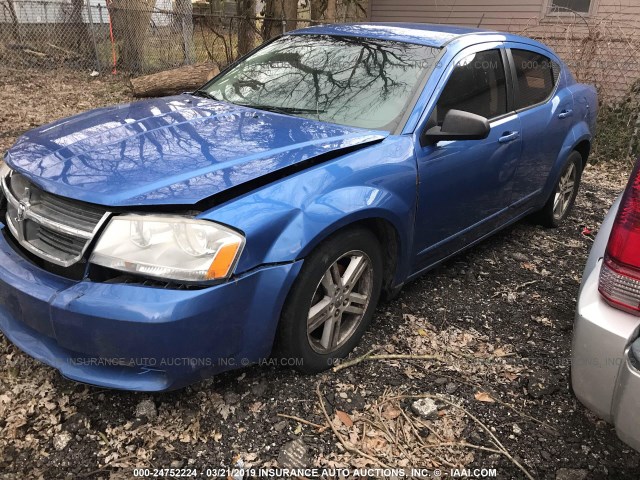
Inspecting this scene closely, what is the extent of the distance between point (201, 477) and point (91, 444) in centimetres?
51

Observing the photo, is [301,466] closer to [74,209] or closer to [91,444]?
[91,444]

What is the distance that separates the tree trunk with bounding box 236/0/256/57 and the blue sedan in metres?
6.80

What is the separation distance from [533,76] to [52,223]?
3.44m

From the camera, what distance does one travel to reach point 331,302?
2.55m

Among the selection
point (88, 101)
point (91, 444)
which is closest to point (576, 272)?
point (91, 444)

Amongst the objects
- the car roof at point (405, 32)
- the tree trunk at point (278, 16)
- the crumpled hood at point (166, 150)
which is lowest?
the crumpled hood at point (166, 150)

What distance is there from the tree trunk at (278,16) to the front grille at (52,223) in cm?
793

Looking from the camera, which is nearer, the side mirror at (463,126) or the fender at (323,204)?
the fender at (323,204)

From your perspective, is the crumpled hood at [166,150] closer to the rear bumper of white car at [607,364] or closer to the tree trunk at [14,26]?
the rear bumper of white car at [607,364]

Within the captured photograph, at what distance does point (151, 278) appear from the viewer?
6.63 feet

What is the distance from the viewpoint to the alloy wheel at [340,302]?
251 cm

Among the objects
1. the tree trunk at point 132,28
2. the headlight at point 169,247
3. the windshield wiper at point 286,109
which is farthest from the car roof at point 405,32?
the tree trunk at point 132,28

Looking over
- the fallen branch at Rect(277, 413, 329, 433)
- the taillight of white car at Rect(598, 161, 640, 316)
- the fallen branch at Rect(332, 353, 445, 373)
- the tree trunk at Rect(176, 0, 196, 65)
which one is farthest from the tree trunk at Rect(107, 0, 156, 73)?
the taillight of white car at Rect(598, 161, 640, 316)

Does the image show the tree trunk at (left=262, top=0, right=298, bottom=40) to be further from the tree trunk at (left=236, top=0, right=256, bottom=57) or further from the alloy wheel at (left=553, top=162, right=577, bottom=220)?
the alloy wheel at (left=553, top=162, right=577, bottom=220)
